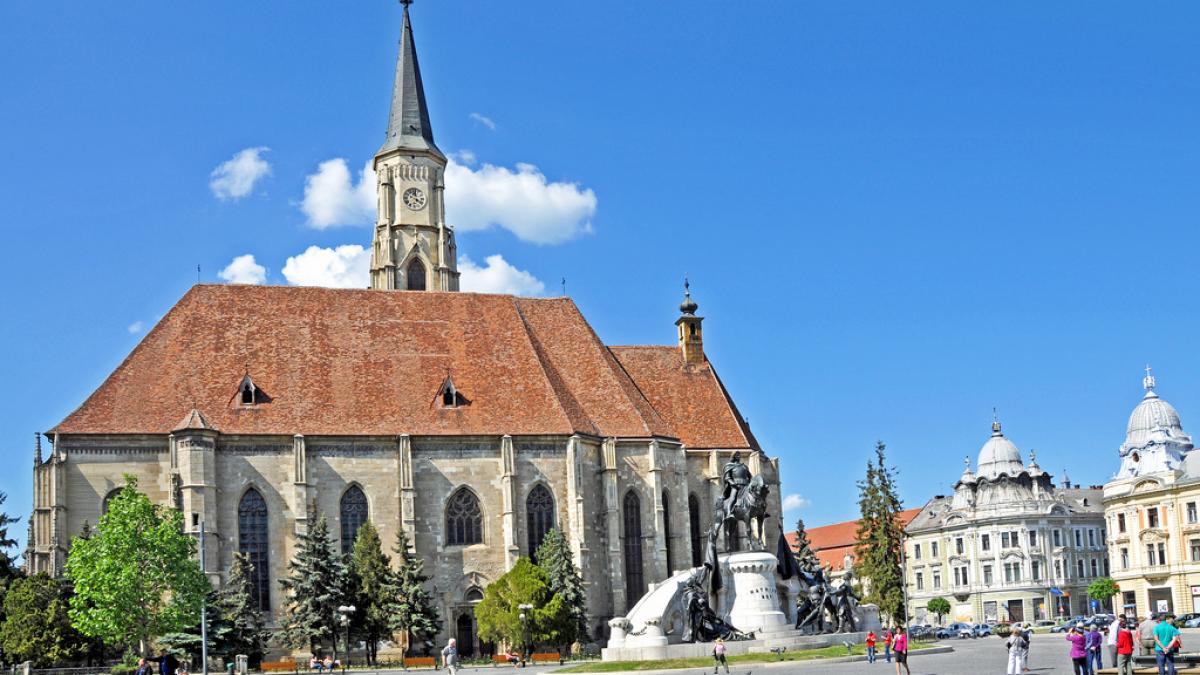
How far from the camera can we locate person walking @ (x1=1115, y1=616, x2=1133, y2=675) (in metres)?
23.9

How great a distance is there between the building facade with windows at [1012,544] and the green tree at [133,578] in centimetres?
6327

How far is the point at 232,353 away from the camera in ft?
183

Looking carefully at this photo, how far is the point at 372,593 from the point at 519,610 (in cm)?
551

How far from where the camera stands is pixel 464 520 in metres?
55.4

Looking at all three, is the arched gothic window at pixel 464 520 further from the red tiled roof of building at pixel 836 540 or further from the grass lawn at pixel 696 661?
the red tiled roof of building at pixel 836 540

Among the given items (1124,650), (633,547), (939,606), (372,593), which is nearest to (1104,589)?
(939,606)

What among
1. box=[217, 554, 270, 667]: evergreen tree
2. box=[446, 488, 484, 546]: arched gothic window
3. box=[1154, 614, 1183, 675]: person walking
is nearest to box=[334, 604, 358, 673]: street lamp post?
box=[217, 554, 270, 667]: evergreen tree

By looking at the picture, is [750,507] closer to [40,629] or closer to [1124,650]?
[1124,650]

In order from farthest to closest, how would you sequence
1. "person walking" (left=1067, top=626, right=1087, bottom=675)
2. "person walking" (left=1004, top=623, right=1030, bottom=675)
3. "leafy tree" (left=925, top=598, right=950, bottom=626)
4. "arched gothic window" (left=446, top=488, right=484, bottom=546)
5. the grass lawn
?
"leafy tree" (left=925, top=598, right=950, bottom=626) < "arched gothic window" (left=446, top=488, right=484, bottom=546) < the grass lawn < "person walking" (left=1004, top=623, right=1030, bottom=675) < "person walking" (left=1067, top=626, right=1087, bottom=675)

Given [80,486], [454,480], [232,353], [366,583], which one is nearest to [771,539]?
[454,480]

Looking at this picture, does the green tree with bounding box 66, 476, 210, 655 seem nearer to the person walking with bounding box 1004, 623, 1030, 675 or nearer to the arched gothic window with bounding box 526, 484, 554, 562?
the arched gothic window with bounding box 526, 484, 554, 562

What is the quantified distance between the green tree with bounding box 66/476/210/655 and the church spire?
35.7m

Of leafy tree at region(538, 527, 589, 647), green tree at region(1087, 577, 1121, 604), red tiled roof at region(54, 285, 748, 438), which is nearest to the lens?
leafy tree at region(538, 527, 589, 647)

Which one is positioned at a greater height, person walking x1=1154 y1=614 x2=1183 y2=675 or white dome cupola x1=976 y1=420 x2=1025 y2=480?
white dome cupola x1=976 y1=420 x2=1025 y2=480
